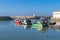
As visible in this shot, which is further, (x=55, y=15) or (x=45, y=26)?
(x=55, y=15)

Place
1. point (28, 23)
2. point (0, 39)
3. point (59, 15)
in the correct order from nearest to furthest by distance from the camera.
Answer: point (0, 39), point (28, 23), point (59, 15)

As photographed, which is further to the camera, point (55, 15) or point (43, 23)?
point (55, 15)

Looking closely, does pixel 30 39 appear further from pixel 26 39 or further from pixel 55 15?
pixel 55 15

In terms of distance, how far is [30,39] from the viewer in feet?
40.7

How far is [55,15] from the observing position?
47.4m

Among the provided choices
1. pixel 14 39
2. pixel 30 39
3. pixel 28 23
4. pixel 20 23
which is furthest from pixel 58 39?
pixel 20 23

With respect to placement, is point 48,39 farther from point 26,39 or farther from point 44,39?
point 26,39

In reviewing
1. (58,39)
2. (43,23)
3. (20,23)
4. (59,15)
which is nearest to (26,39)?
(58,39)

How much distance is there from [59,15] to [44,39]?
114 ft

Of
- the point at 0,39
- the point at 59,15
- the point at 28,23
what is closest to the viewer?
the point at 0,39

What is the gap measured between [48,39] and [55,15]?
3547cm

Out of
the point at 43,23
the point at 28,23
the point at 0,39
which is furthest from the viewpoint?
the point at 28,23

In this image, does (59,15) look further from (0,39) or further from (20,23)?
(0,39)

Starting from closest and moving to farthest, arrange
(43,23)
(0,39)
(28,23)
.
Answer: (0,39) < (43,23) < (28,23)
